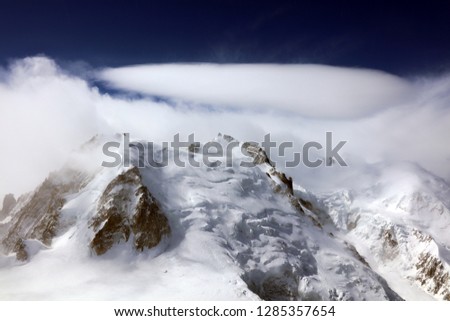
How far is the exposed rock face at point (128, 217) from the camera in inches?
3155

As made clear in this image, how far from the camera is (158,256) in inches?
3137

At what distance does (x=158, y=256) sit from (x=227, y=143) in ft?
213

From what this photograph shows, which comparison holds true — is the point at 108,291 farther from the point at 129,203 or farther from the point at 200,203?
the point at 200,203

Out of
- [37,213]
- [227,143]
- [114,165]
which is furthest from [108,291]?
[227,143]

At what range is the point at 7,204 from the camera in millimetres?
165875

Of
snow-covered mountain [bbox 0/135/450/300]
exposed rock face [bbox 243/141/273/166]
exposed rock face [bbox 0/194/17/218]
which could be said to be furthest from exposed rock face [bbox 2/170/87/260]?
exposed rock face [bbox 0/194/17/218]

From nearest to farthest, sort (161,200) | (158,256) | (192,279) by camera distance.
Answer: (192,279)
(158,256)
(161,200)

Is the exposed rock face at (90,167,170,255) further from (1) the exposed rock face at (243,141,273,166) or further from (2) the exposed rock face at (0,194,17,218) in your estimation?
(2) the exposed rock face at (0,194,17,218)

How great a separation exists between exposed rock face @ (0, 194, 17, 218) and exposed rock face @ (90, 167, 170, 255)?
305 ft

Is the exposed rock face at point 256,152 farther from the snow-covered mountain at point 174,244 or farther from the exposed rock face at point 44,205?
the exposed rock face at point 44,205

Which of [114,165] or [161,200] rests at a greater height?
[114,165]

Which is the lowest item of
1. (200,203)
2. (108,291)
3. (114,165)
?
(108,291)

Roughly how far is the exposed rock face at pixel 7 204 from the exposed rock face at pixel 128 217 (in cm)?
9299

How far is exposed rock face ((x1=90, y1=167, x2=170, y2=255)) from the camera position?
80.1m
